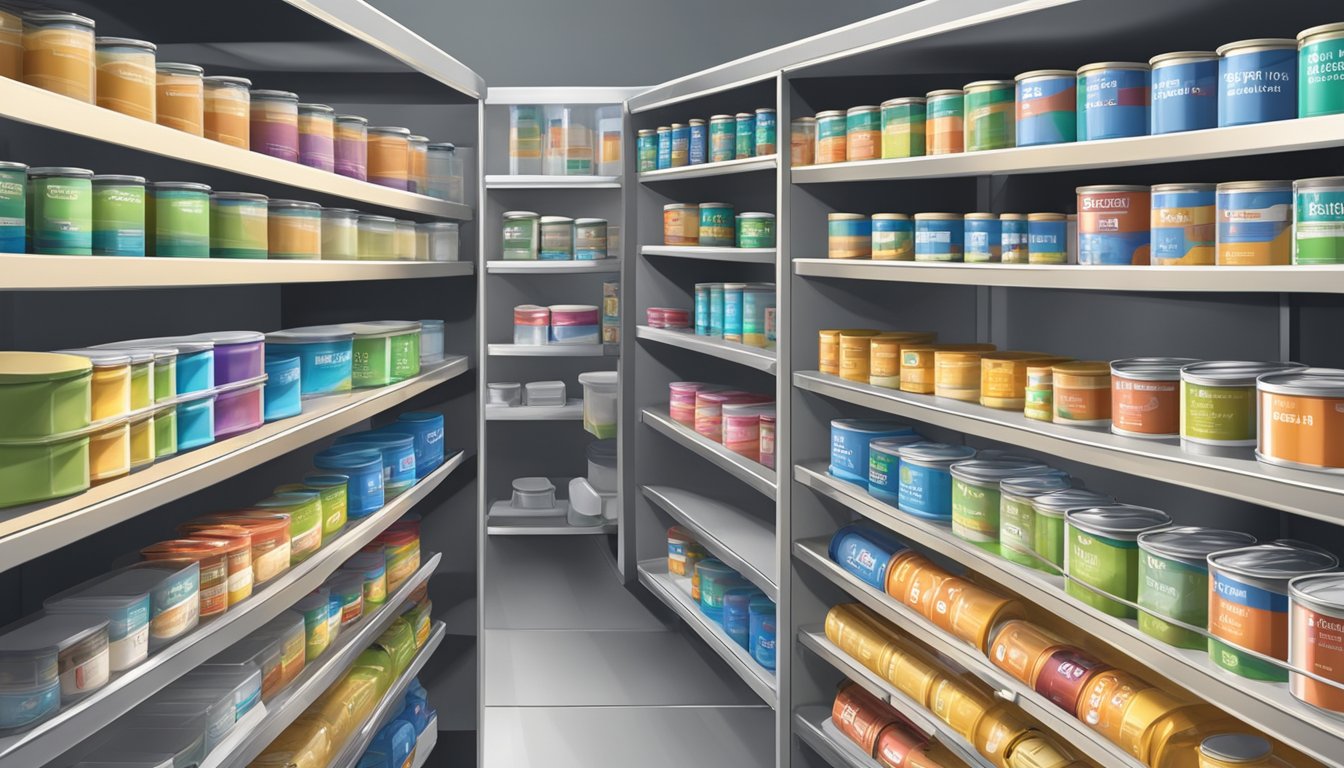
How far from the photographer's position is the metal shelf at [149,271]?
1.36 meters

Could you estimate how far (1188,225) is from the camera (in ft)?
6.56

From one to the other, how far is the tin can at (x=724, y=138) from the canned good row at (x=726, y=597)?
1552 mm

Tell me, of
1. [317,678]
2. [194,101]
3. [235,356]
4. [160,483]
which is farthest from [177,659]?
[194,101]

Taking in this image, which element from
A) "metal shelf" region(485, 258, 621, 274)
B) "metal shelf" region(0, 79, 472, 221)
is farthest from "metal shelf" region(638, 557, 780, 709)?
"metal shelf" region(0, 79, 472, 221)

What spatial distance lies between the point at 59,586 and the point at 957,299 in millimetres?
2575

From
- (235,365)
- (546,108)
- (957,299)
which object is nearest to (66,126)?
(235,365)

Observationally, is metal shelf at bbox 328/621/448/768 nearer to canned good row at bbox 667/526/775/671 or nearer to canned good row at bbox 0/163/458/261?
canned good row at bbox 667/526/775/671

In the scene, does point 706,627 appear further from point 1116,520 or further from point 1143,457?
point 1143,457

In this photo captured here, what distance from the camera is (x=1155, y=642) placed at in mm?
1986

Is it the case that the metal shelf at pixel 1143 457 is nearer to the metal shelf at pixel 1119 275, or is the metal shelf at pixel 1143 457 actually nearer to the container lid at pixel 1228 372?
the container lid at pixel 1228 372

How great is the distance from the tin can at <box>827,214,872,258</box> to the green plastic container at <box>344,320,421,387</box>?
1276 millimetres

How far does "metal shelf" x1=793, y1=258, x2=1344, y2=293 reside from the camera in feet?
5.59

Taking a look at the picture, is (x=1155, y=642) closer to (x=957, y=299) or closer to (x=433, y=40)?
(x=957, y=299)

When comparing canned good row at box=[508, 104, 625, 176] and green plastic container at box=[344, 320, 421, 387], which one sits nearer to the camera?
green plastic container at box=[344, 320, 421, 387]
